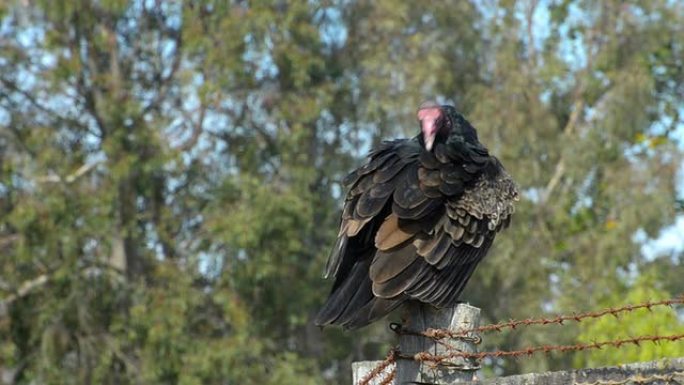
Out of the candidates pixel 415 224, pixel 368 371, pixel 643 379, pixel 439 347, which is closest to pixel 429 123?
pixel 415 224

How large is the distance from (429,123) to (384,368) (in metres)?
1.32

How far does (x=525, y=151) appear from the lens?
18.5m

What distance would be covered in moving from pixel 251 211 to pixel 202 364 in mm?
1857

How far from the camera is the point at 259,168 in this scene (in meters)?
17.8

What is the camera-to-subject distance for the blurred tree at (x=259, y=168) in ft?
55.4

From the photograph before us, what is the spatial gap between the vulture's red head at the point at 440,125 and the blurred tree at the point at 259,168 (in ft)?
33.8

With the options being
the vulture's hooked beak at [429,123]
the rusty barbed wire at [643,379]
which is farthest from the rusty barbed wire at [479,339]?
the vulture's hooked beak at [429,123]

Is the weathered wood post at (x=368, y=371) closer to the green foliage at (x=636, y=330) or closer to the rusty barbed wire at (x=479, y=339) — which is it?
the rusty barbed wire at (x=479, y=339)

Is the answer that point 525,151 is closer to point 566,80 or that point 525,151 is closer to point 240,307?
point 566,80

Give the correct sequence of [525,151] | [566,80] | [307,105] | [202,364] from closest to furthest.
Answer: [202,364]
[307,105]
[525,151]
[566,80]

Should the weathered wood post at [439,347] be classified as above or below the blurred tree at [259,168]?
below

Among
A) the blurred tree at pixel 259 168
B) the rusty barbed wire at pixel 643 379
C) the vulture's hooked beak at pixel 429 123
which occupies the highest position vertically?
the blurred tree at pixel 259 168

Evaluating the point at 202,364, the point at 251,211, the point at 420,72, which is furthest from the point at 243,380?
the point at 420,72

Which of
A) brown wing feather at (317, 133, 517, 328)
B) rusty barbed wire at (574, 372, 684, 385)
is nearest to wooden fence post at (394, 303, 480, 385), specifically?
brown wing feather at (317, 133, 517, 328)
